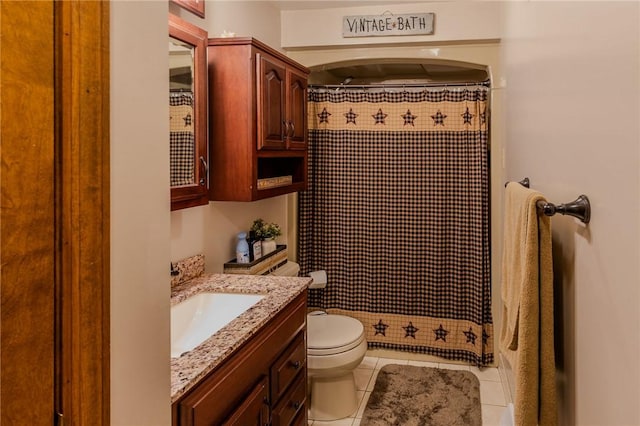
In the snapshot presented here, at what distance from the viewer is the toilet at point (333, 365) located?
2676 millimetres

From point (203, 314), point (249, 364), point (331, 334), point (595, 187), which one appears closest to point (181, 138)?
point (203, 314)

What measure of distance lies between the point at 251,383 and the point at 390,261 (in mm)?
2027

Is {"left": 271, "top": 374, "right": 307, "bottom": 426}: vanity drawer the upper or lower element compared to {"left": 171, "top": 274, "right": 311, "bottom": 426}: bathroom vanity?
lower

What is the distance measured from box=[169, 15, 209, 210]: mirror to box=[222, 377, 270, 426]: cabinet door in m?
0.77

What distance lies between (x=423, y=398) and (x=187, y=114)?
206cm

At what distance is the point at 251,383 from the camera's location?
172 cm

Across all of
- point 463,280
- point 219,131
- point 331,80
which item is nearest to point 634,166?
point 219,131

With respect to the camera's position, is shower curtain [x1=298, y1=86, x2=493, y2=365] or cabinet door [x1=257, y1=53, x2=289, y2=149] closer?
cabinet door [x1=257, y1=53, x2=289, y2=149]

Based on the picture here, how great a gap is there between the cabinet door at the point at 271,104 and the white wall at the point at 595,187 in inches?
47.8

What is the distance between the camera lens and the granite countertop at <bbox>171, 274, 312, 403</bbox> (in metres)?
1.35

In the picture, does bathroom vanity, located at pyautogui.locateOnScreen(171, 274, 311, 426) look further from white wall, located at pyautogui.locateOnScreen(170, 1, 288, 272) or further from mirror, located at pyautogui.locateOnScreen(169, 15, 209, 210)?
mirror, located at pyautogui.locateOnScreen(169, 15, 209, 210)

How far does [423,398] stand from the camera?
3025 mm

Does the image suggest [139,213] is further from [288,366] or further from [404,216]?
[404,216]

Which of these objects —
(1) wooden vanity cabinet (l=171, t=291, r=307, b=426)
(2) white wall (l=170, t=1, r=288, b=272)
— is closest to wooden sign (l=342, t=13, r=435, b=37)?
(2) white wall (l=170, t=1, r=288, b=272)
